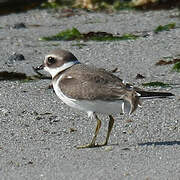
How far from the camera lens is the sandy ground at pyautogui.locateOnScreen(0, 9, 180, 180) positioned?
6.18 metres

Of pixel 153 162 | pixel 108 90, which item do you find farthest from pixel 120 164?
pixel 108 90

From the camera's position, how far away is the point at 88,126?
25.1ft

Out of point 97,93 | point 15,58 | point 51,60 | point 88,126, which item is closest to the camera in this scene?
point 97,93

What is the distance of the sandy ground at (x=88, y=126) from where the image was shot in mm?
6180

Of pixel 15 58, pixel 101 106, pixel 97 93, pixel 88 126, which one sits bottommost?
pixel 15 58

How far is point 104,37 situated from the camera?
12.4m

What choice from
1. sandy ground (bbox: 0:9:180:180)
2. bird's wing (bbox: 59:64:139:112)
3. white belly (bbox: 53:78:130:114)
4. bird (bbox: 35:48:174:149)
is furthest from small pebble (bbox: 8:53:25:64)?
white belly (bbox: 53:78:130:114)

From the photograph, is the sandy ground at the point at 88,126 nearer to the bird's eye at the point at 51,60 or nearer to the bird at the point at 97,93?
the bird at the point at 97,93

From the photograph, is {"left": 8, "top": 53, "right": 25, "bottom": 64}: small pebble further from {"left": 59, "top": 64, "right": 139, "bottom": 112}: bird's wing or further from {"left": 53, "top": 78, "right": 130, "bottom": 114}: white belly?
{"left": 53, "top": 78, "right": 130, "bottom": 114}: white belly

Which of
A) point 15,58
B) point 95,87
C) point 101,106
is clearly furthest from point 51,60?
point 15,58

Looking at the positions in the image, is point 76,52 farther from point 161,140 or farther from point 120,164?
point 120,164

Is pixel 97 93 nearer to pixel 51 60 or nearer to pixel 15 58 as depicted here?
pixel 51 60

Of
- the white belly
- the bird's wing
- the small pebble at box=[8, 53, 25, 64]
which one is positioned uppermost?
the bird's wing

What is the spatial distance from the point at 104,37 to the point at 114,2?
13.6ft
